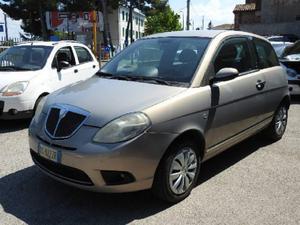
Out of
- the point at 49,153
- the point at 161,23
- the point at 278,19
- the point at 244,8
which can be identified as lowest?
the point at 49,153

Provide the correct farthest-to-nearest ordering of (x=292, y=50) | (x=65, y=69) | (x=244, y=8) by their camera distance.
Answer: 1. (x=244, y=8)
2. (x=292, y=50)
3. (x=65, y=69)

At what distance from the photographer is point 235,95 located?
483cm

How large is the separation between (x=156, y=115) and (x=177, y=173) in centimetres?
69

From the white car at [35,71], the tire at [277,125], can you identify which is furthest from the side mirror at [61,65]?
the tire at [277,125]

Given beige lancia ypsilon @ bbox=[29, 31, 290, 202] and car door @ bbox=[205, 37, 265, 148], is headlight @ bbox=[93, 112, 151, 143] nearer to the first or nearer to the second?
beige lancia ypsilon @ bbox=[29, 31, 290, 202]

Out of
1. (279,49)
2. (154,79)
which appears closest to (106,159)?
(154,79)

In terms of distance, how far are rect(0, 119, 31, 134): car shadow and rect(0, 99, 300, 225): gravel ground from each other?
1.79 m

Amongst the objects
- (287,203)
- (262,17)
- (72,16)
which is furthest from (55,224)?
(262,17)

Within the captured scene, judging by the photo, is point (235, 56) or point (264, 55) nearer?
point (235, 56)

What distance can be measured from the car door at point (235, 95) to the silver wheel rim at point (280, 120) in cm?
85

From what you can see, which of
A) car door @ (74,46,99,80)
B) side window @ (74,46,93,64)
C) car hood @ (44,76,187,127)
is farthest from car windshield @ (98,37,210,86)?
side window @ (74,46,93,64)

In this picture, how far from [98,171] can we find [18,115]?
13.1 ft

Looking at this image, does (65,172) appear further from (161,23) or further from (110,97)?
(161,23)

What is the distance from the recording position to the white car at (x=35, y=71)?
7086 millimetres
